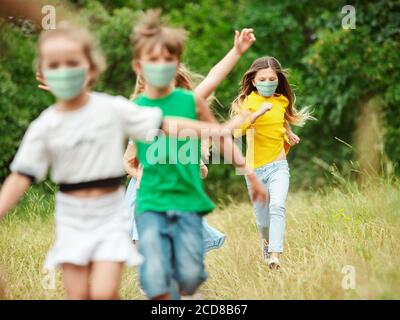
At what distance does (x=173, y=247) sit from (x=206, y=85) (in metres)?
1.08

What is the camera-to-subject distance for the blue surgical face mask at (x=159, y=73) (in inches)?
163

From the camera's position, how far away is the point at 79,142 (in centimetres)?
379

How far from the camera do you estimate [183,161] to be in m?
4.27

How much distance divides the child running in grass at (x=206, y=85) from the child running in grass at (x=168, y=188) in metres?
0.40

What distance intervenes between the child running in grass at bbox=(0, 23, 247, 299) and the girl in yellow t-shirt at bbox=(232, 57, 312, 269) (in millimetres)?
2359

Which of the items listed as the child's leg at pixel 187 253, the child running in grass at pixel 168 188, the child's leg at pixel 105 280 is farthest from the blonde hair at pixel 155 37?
the child's leg at pixel 105 280

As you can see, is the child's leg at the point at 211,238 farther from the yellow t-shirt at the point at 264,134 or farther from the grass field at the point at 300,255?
the yellow t-shirt at the point at 264,134

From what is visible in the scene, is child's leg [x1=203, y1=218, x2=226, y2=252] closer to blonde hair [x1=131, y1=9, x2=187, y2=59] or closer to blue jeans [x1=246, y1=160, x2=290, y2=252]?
blue jeans [x1=246, y1=160, x2=290, y2=252]

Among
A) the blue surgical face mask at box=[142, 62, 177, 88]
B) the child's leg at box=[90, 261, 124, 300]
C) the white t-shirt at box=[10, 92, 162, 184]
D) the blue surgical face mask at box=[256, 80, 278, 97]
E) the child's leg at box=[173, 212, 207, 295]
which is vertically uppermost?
the blue surgical face mask at box=[256, 80, 278, 97]

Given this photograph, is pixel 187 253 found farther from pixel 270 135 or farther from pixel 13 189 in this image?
pixel 270 135

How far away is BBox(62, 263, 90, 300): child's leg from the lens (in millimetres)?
3929

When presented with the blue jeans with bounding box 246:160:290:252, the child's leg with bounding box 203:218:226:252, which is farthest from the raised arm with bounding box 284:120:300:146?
the child's leg with bounding box 203:218:226:252
